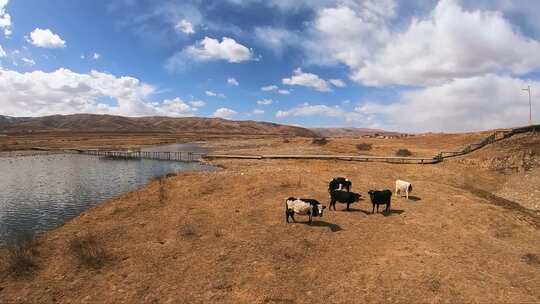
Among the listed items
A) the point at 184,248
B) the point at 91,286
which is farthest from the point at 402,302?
the point at 91,286

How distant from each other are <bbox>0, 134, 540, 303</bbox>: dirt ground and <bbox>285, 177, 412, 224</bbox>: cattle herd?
71 cm

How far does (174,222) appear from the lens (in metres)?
20.0

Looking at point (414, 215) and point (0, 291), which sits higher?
point (414, 215)

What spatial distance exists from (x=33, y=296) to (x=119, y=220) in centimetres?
939

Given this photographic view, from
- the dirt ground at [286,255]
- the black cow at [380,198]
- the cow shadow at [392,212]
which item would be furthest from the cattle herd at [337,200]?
the dirt ground at [286,255]

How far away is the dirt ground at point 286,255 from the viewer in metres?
11.9

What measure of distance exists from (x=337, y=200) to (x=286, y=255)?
7848 mm

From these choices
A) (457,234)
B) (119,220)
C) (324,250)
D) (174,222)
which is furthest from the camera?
(119,220)

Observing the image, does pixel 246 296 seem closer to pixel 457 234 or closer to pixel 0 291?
pixel 0 291

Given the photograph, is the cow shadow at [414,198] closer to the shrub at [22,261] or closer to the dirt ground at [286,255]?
the dirt ground at [286,255]

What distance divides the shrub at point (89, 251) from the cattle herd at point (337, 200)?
9917mm

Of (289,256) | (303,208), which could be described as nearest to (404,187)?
(303,208)

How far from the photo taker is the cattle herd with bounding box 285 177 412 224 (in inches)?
740

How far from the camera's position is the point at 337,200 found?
70.4 feet
